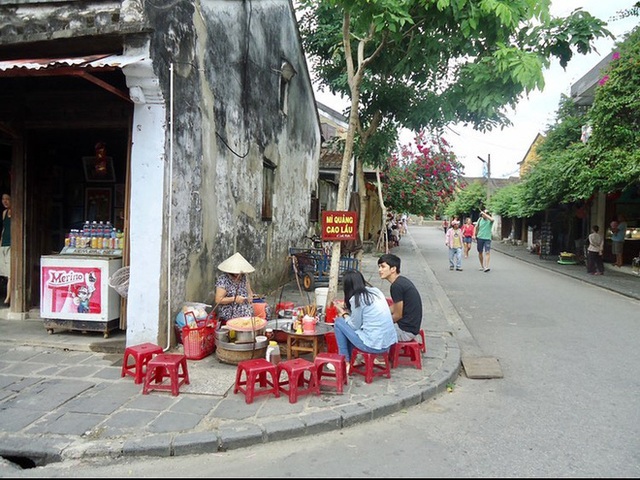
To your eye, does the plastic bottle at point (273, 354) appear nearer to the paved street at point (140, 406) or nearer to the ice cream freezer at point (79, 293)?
the paved street at point (140, 406)

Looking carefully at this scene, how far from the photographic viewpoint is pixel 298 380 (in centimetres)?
486

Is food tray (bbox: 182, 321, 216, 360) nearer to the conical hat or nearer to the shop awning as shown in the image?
the conical hat

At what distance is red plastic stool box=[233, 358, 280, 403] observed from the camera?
4.60m

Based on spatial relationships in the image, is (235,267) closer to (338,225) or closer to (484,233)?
(338,225)

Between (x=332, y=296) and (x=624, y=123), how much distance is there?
10913 mm

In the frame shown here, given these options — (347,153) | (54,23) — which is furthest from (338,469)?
(54,23)

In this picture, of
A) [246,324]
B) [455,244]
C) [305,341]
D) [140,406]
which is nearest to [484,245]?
Answer: [455,244]

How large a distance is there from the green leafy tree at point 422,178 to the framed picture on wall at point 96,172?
17.7m

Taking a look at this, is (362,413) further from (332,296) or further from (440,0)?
(440,0)

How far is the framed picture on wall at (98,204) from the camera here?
8109 millimetres

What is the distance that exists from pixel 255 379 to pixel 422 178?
2162 centimetres

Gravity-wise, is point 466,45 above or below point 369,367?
above

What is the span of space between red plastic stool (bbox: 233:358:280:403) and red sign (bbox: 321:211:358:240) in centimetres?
246

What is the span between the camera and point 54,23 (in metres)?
5.90
